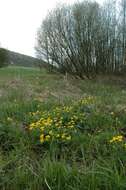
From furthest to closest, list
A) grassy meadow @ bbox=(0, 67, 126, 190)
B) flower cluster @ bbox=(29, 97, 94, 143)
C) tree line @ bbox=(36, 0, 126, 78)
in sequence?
tree line @ bbox=(36, 0, 126, 78)
flower cluster @ bbox=(29, 97, 94, 143)
grassy meadow @ bbox=(0, 67, 126, 190)

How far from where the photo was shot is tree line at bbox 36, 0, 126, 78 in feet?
65.0

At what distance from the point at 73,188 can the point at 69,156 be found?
1.01 m

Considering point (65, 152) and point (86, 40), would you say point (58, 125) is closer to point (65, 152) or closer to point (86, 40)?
point (65, 152)

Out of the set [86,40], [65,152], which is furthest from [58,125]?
[86,40]

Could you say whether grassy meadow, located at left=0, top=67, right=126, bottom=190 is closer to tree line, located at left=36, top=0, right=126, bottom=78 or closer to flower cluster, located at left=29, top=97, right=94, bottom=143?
flower cluster, located at left=29, top=97, right=94, bottom=143

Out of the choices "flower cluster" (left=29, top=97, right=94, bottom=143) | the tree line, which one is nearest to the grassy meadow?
"flower cluster" (left=29, top=97, right=94, bottom=143)

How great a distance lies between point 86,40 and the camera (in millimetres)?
19750

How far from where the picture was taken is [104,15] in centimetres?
2014

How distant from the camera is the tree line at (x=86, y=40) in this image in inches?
780

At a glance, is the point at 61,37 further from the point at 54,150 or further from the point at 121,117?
the point at 54,150

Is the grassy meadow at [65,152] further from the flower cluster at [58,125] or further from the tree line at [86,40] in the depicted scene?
the tree line at [86,40]

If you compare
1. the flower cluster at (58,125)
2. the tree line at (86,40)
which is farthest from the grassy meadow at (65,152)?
the tree line at (86,40)

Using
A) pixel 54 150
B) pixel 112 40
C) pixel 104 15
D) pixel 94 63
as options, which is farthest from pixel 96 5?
pixel 54 150

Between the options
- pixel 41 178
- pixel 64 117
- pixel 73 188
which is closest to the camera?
pixel 73 188
